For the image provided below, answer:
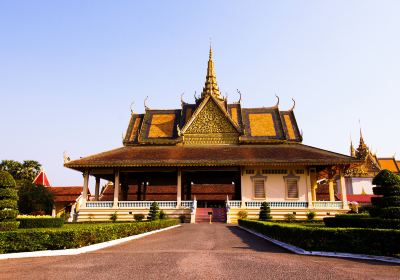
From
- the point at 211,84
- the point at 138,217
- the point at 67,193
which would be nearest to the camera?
the point at 138,217

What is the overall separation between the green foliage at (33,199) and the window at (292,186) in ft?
83.2

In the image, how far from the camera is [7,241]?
8.74 metres

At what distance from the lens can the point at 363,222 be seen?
41.5ft

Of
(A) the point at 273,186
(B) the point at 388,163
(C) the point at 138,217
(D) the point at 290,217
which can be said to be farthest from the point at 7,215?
(B) the point at 388,163

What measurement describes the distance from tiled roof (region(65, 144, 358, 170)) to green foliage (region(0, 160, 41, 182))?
113 feet

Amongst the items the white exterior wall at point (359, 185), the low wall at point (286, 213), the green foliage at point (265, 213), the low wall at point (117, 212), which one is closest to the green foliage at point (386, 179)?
the green foliage at point (265, 213)

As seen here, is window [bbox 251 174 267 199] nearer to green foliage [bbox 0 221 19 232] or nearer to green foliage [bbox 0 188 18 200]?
green foliage [bbox 0 188 18 200]

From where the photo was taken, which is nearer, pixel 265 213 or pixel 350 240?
pixel 350 240

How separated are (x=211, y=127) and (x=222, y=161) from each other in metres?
6.17

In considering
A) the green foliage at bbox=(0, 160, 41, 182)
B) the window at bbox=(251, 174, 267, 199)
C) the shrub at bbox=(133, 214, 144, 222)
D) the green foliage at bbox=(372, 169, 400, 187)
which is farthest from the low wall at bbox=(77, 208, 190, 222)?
the green foliage at bbox=(0, 160, 41, 182)

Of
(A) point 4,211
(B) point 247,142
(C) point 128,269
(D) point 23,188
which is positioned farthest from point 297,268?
(D) point 23,188

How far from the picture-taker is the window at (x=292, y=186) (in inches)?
1016

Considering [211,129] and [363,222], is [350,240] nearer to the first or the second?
[363,222]

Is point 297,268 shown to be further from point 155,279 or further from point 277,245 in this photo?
point 277,245
